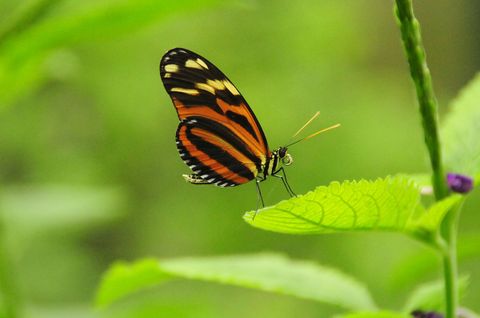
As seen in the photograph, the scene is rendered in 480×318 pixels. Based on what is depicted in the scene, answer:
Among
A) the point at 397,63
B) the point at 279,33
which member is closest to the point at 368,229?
the point at 279,33

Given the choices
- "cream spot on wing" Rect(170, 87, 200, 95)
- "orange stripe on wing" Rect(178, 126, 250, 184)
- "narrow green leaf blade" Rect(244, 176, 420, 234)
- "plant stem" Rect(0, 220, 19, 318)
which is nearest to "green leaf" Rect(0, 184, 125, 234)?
"plant stem" Rect(0, 220, 19, 318)

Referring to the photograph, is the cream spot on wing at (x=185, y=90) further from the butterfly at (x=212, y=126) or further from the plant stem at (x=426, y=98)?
the plant stem at (x=426, y=98)

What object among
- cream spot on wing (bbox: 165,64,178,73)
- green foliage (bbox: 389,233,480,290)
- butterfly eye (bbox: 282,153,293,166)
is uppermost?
cream spot on wing (bbox: 165,64,178,73)

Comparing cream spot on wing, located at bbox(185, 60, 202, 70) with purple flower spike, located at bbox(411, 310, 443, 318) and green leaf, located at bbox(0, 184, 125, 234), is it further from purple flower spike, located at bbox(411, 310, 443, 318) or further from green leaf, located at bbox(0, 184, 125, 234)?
green leaf, located at bbox(0, 184, 125, 234)

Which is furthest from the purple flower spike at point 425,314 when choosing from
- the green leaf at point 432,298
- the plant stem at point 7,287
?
the plant stem at point 7,287

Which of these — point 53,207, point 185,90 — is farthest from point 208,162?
point 53,207

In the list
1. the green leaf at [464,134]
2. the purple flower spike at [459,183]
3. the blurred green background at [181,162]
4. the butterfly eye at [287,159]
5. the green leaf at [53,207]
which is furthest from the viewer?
the blurred green background at [181,162]
